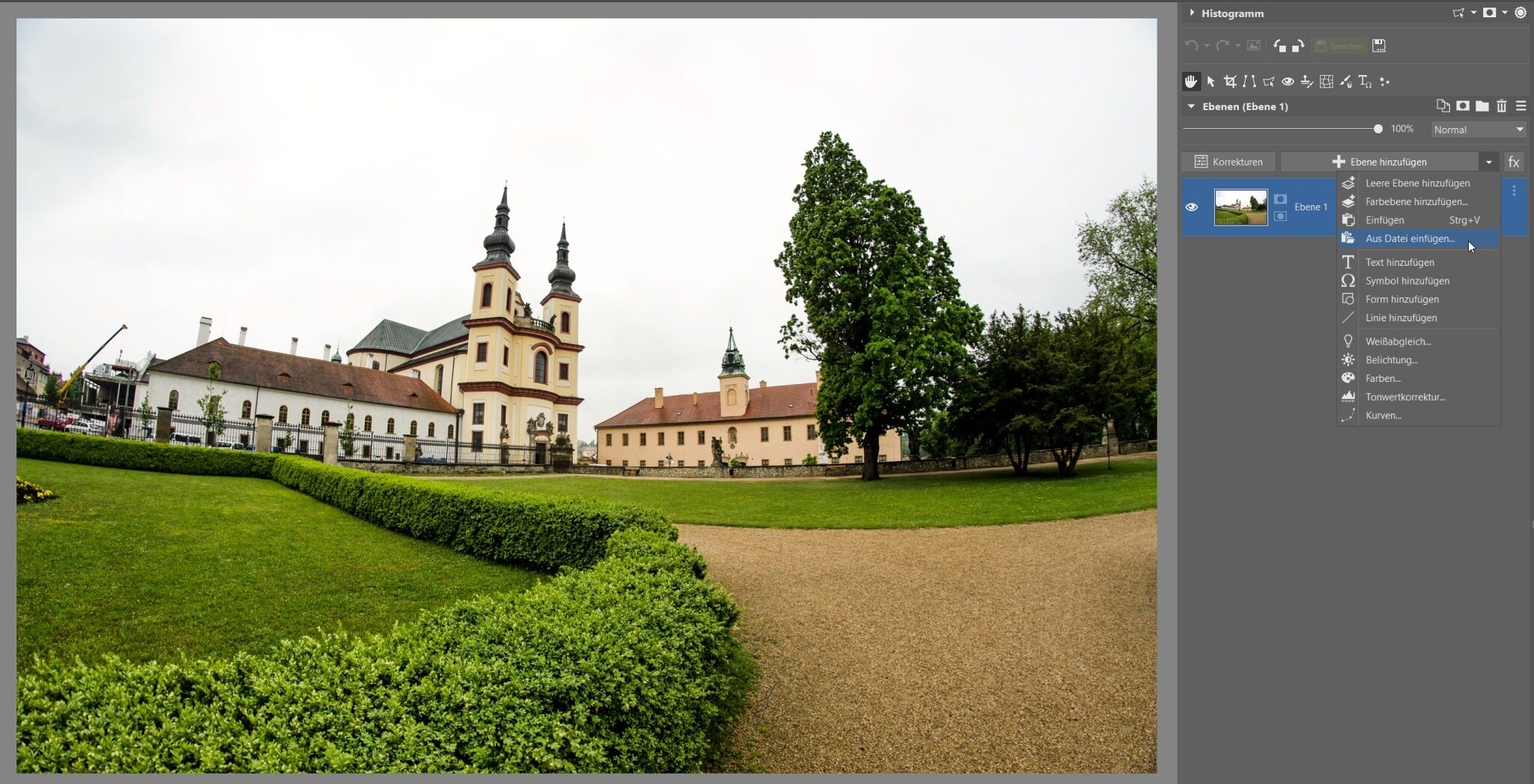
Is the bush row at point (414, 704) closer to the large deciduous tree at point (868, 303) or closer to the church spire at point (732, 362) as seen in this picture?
the large deciduous tree at point (868, 303)

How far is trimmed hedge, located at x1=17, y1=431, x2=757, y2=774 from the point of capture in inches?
74.9

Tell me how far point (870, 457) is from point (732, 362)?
27292mm

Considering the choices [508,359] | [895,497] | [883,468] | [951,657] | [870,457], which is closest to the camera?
[951,657]

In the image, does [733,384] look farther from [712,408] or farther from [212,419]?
[212,419]

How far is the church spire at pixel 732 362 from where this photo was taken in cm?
4819
